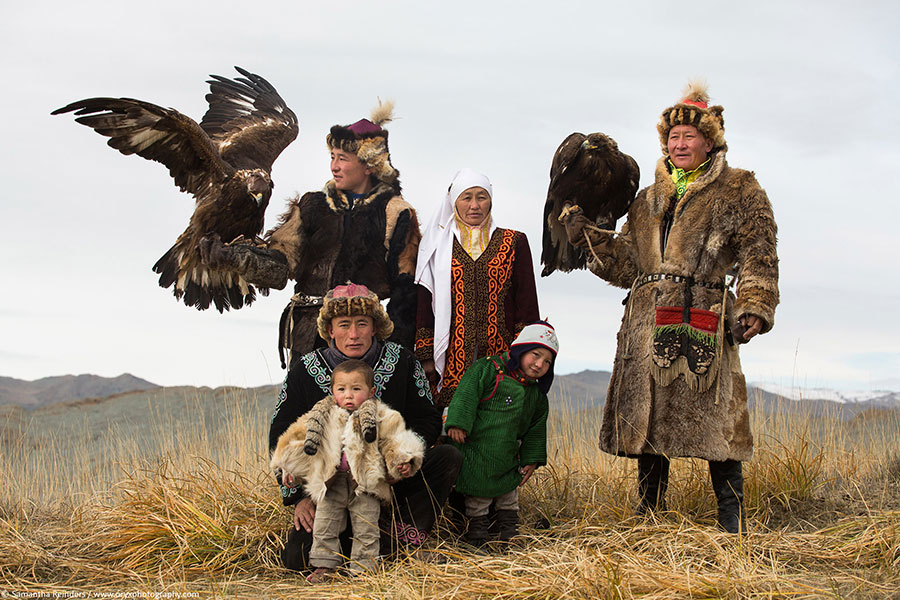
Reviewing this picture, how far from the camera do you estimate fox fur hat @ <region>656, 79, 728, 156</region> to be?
351 cm

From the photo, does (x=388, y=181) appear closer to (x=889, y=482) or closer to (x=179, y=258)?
(x=179, y=258)

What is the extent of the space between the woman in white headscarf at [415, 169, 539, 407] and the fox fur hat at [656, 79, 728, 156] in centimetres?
79

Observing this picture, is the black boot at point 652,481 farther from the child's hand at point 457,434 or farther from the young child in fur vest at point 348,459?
the young child in fur vest at point 348,459

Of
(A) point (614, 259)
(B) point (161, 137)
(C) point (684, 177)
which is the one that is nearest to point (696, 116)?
(C) point (684, 177)

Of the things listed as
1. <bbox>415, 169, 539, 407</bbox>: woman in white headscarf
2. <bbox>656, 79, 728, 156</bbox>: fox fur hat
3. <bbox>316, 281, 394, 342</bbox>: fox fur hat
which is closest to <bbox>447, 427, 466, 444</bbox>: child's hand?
<bbox>415, 169, 539, 407</bbox>: woman in white headscarf

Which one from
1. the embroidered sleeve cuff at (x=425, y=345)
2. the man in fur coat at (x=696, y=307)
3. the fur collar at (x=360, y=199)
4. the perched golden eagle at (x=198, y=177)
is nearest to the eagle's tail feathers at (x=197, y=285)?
the perched golden eagle at (x=198, y=177)

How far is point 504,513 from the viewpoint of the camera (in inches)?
141

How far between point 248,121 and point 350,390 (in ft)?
10.2

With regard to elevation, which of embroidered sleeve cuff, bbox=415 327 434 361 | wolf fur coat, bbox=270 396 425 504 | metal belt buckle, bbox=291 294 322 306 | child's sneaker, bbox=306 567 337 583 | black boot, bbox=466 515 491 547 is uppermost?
metal belt buckle, bbox=291 294 322 306

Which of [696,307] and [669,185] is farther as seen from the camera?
[669,185]

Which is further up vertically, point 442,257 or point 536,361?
point 442,257

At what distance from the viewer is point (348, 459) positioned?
3.05 meters

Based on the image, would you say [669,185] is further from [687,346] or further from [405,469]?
[405,469]

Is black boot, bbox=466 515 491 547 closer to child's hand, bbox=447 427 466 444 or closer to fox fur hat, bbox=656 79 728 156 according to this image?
child's hand, bbox=447 427 466 444
